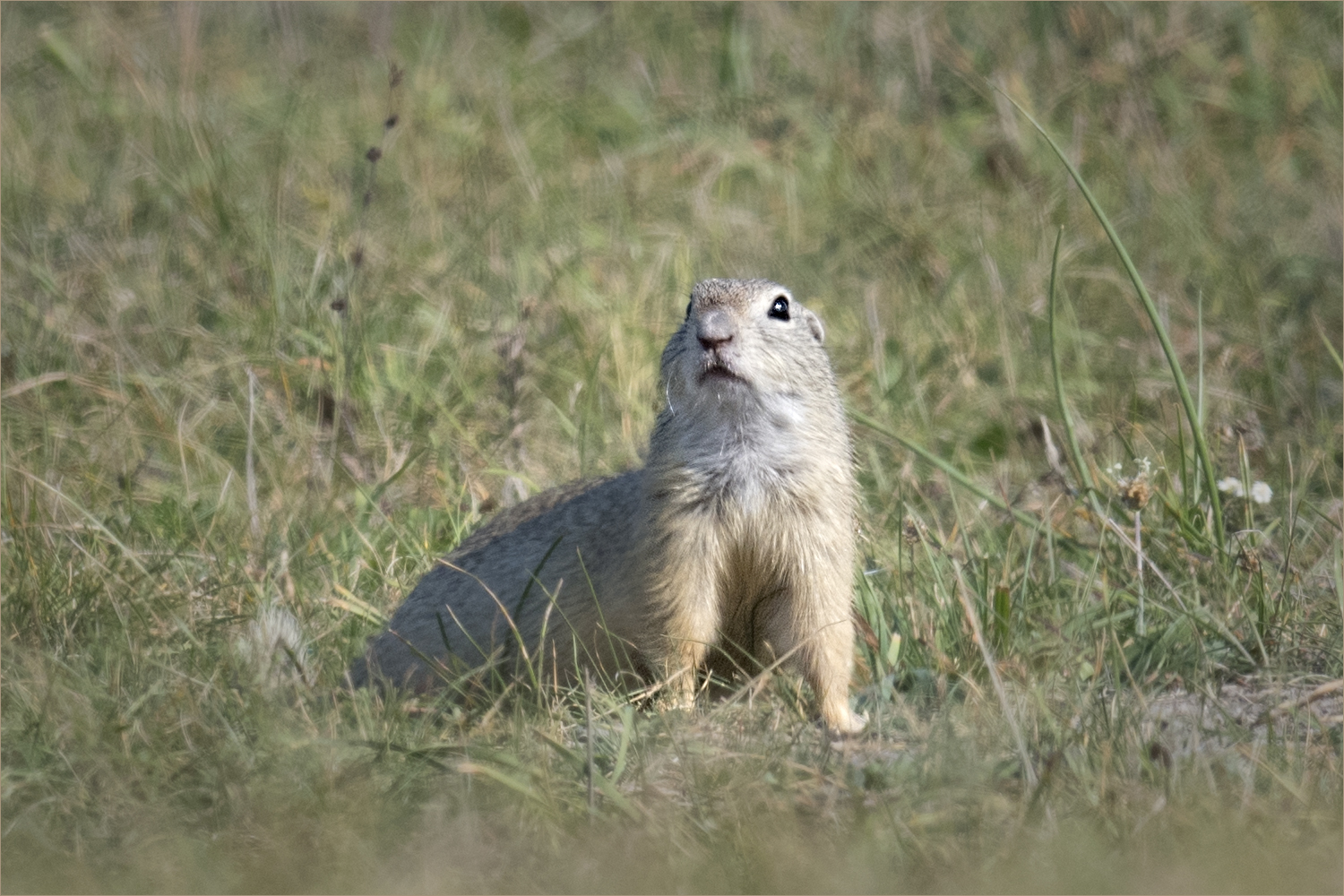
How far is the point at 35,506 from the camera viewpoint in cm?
466

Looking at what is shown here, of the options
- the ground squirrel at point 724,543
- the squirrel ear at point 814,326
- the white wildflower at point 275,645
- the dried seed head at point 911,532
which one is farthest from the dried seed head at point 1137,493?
the white wildflower at point 275,645

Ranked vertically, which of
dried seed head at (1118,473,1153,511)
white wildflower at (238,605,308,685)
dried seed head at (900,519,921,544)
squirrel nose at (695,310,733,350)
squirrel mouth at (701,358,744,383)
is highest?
squirrel nose at (695,310,733,350)

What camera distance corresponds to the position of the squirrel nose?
355 centimetres

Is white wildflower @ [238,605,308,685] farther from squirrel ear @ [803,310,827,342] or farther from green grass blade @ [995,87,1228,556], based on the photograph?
green grass blade @ [995,87,1228,556]

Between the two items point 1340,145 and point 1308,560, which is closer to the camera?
point 1308,560

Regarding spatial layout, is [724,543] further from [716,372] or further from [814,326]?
[814,326]

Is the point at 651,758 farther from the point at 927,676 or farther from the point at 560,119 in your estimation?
the point at 560,119

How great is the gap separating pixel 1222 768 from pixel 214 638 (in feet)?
8.34

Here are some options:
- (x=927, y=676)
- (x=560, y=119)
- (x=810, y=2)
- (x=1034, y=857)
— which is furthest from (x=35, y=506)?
(x=810, y=2)

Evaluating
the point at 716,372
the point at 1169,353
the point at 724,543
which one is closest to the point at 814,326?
the point at 716,372

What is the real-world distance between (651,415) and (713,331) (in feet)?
7.62

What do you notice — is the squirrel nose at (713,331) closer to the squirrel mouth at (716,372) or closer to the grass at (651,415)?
the squirrel mouth at (716,372)

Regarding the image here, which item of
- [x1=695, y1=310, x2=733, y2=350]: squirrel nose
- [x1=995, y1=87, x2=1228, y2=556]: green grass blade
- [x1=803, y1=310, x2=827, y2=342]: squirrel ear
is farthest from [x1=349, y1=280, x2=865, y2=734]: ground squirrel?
[x1=995, y1=87, x2=1228, y2=556]: green grass blade

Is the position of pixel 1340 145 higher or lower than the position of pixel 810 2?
lower
